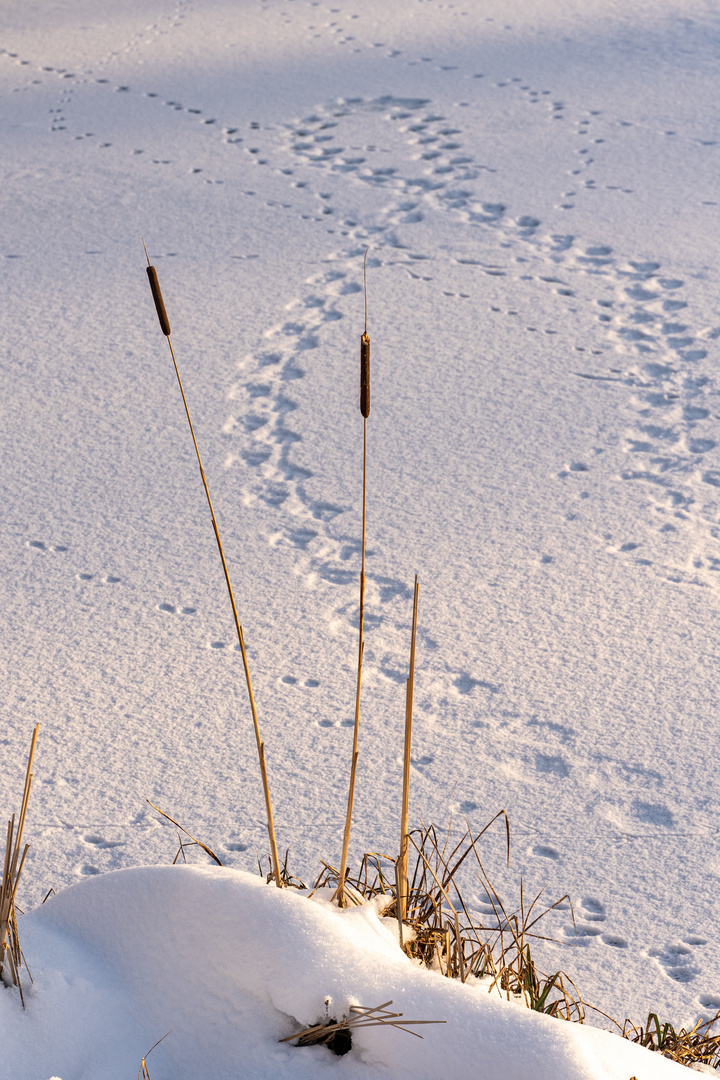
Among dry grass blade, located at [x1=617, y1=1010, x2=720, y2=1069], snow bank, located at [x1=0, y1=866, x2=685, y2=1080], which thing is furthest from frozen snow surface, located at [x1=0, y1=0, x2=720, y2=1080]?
dry grass blade, located at [x1=617, y1=1010, x2=720, y2=1069]

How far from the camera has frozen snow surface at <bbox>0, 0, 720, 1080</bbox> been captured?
29.8 inches

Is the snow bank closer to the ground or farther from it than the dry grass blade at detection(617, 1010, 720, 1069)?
farther from it

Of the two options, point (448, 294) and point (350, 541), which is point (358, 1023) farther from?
point (448, 294)

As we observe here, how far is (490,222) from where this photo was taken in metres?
2.74

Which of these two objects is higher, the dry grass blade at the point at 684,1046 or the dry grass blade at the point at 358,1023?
the dry grass blade at the point at 358,1023

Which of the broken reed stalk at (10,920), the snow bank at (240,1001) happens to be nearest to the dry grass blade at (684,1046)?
the snow bank at (240,1001)

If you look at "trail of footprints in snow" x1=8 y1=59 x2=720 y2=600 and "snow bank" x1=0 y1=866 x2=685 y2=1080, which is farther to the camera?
"trail of footprints in snow" x1=8 y1=59 x2=720 y2=600

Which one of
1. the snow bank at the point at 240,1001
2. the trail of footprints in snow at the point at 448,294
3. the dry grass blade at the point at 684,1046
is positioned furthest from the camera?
the trail of footprints in snow at the point at 448,294

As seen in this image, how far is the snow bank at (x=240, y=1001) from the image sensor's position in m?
0.66

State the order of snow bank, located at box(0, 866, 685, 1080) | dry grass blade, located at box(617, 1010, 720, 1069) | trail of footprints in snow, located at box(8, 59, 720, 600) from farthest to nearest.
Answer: trail of footprints in snow, located at box(8, 59, 720, 600), dry grass blade, located at box(617, 1010, 720, 1069), snow bank, located at box(0, 866, 685, 1080)

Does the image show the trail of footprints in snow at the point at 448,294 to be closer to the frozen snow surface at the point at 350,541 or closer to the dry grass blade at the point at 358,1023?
the frozen snow surface at the point at 350,541

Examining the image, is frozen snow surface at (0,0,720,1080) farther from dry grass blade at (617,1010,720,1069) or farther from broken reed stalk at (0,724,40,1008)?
dry grass blade at (617,1010,720,1069)

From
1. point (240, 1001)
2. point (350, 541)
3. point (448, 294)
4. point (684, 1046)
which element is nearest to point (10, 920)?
point (240, 1001)

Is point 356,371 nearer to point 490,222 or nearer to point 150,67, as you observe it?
point 490,222
